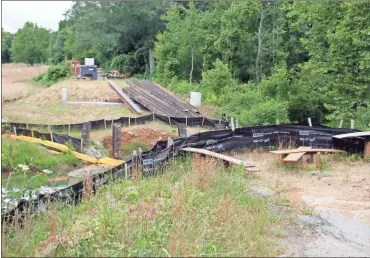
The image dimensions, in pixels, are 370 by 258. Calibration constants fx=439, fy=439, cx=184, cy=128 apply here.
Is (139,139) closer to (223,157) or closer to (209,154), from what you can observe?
(209,154)

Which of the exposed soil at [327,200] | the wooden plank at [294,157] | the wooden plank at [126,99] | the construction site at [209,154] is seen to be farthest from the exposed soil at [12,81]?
the wooden plank at [294,157]

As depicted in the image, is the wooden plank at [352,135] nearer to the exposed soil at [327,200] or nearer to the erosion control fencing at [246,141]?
the erosion control fencing at [246,141]

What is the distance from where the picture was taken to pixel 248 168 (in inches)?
385

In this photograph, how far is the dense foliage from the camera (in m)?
17.4

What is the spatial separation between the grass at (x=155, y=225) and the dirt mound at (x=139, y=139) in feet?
25.8

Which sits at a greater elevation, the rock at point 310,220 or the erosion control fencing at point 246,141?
the erosion control fencing at point 246,141

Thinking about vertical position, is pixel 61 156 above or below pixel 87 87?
below

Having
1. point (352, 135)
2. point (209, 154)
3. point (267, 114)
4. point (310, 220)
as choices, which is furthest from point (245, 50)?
point (310, 220)

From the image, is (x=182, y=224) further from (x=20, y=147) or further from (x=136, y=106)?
(x=136, y=106)

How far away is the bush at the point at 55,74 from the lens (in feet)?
104

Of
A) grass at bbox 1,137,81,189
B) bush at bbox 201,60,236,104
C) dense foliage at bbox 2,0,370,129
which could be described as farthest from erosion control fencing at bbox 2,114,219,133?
bush at bbox 201,60,236,104

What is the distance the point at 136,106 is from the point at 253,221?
1770cm

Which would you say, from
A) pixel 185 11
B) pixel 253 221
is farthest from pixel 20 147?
pixel 185 11

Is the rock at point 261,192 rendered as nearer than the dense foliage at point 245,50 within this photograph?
Yes
